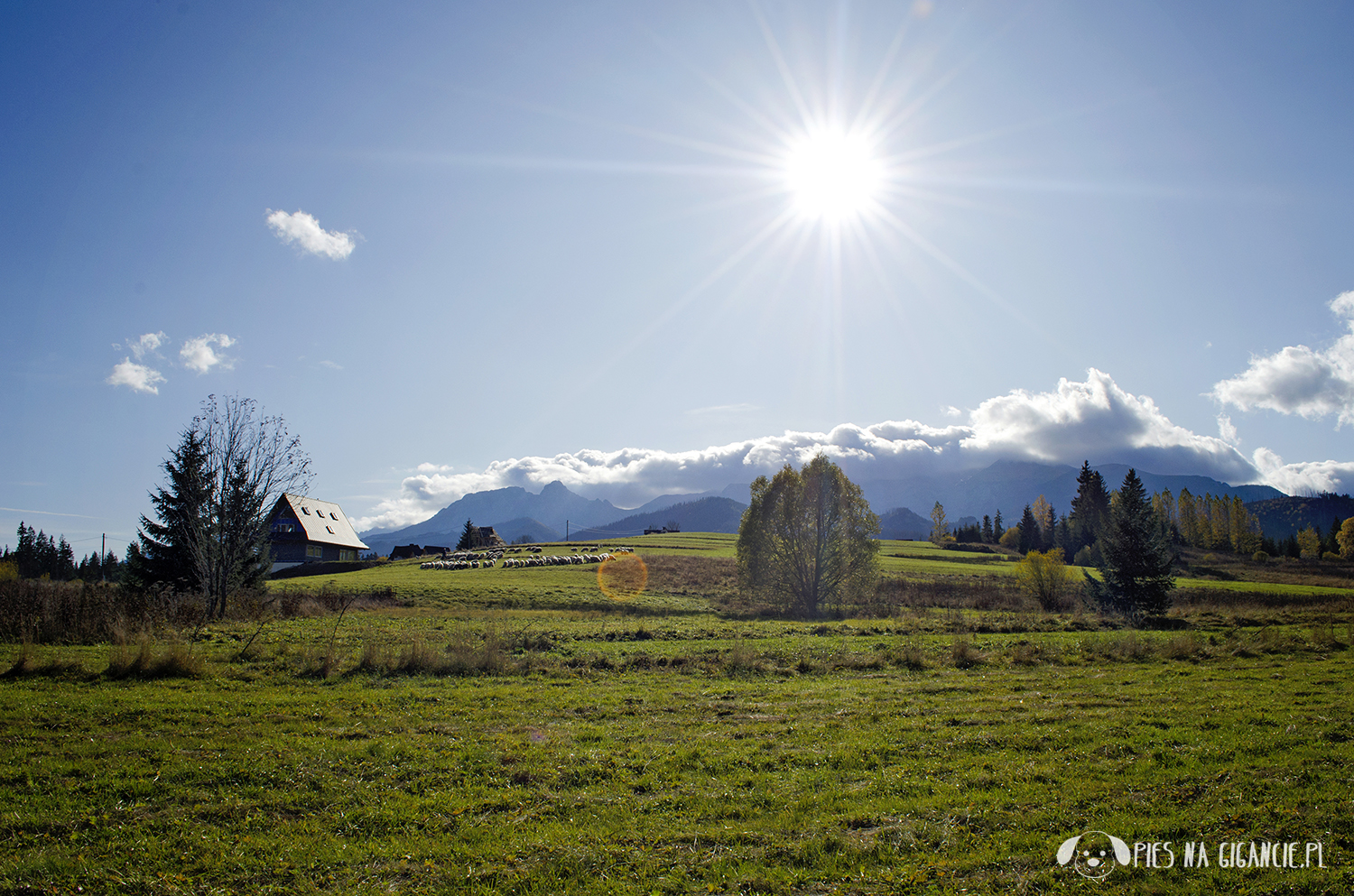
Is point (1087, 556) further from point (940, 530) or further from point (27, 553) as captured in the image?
point (27, 553)

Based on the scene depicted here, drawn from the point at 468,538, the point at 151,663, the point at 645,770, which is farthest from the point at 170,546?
the point at 468,538

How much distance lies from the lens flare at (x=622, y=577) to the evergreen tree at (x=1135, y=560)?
106 ft

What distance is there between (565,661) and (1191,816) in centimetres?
1420

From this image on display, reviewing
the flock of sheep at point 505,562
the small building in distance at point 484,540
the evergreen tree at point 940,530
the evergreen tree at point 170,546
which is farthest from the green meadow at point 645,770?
the evergreen tree at point 940,530

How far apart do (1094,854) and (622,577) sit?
54409 millimetres

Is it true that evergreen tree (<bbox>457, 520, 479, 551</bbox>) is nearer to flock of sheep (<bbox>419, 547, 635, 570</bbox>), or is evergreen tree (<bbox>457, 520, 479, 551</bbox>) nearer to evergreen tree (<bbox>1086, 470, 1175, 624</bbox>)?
flock of sheep (<bbox>419, 547, 635, 570</bbox>)

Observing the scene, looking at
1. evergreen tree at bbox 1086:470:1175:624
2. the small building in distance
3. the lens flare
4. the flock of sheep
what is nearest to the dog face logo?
the lens flare

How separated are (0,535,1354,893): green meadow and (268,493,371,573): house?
244 feet

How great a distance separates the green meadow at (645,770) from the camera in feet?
19.6

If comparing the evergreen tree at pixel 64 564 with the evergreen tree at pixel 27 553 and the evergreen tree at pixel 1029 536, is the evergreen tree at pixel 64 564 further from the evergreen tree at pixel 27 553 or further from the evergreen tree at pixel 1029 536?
the evergreen tree at pixel 1029 536

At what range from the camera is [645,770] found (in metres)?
8.83

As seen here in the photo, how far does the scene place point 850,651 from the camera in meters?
20.1

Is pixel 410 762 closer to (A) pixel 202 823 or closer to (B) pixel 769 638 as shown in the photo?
(A) pixel 202 823

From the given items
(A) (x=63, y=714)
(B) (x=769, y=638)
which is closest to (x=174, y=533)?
(A) (x=63, y=714)
